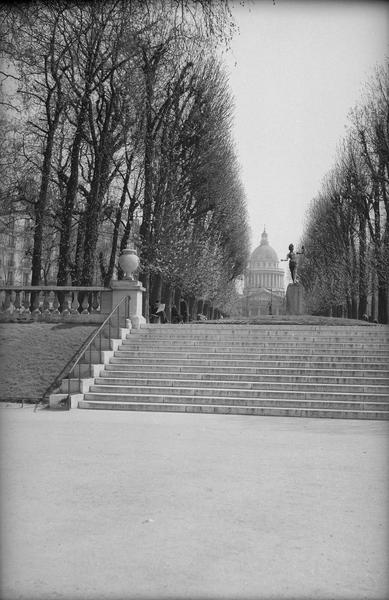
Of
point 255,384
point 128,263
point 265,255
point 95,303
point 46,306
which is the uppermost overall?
point 265,255

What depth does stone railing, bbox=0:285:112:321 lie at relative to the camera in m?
19.1

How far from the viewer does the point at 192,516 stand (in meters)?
5.69

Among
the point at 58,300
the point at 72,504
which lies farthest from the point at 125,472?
the point at 58,300

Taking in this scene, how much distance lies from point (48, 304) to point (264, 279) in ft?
407

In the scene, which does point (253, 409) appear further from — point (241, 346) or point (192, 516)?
point (192, 516)

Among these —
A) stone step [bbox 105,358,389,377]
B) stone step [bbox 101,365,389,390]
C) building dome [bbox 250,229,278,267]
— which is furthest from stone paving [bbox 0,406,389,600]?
building dome [bbox 250,229,278,267]

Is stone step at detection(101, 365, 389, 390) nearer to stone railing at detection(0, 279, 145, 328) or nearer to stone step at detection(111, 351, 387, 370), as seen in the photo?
stone step at detection(111, 351, 387, 370)

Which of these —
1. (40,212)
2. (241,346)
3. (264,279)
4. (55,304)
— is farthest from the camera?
(264,279)

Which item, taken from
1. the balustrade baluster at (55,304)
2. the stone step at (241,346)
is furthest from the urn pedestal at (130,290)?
the balustrade baluster at (55,304)

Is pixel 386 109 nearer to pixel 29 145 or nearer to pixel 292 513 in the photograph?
pixel 29 145

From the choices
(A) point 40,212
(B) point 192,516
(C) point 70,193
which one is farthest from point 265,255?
(B) point 192,516

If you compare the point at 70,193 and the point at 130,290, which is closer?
the point at 130,290

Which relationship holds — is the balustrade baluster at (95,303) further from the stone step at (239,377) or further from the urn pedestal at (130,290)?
the stone step at (239,377)

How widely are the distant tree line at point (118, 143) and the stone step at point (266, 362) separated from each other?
5.92 metres
